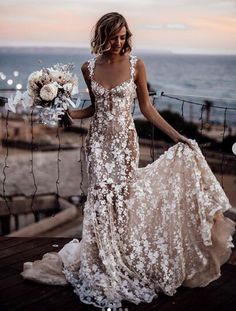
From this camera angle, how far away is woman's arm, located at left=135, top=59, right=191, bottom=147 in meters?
2.96

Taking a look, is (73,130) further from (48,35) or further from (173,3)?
(173,3)

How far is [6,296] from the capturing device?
3.02 meters

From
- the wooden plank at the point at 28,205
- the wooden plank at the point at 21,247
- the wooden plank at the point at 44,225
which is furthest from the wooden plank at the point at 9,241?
the wooden plank at the point at 28,205

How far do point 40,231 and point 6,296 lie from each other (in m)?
9.25

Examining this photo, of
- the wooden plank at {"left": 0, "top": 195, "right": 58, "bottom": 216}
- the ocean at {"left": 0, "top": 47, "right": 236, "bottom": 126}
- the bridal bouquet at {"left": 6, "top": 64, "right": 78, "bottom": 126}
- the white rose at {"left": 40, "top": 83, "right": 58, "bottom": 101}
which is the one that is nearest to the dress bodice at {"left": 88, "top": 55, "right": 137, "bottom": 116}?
the bridal bouquet at {"left": 6, "top": 64, "right": 78, "bottom": 126}

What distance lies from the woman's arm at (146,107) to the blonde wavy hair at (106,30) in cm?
18

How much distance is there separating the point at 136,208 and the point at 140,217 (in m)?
0.06

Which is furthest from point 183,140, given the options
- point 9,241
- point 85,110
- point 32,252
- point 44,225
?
point 44,225

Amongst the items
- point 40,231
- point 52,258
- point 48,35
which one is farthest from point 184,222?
point 48,35

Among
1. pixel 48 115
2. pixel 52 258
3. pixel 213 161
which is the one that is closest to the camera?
pixel 48 115

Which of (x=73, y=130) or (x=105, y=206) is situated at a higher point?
(x=105, y=206)

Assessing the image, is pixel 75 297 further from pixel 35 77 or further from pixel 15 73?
pixel 15 73

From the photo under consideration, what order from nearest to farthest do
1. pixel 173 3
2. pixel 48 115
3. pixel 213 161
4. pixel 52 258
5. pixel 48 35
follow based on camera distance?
pixel 48 115 → pixel 52 258 → pixel 213 161 → pixel 48 35 → pixel 173 3

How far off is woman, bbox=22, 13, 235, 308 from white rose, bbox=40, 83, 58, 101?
0.20 metres
